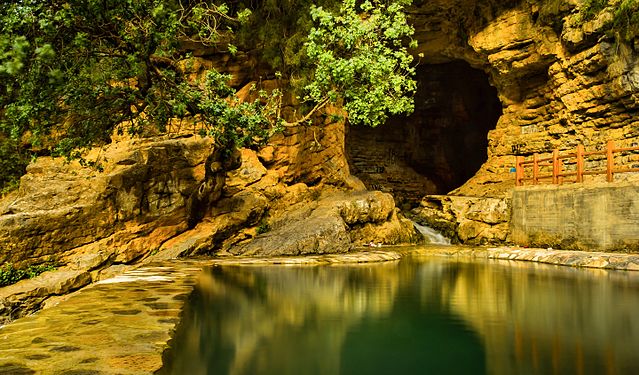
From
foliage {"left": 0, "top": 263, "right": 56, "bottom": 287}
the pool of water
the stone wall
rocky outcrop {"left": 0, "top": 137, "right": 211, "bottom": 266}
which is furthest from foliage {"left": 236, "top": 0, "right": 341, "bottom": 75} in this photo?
the pool of water

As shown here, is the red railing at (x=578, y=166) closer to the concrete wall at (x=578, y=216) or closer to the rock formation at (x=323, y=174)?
the concrete wall at (x=578, y=216)

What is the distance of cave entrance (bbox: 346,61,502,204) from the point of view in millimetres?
25547

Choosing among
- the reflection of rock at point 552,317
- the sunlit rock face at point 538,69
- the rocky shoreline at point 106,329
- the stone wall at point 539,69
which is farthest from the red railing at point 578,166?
the rocky shoreline at point 106,329

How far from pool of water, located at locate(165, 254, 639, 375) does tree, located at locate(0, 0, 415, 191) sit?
12.0ft

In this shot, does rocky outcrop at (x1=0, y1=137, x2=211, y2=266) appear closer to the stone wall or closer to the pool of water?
the pool of water

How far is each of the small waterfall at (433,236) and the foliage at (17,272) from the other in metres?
11.6

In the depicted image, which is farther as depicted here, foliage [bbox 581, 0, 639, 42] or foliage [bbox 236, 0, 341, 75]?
foliage [bbox 236, 0, 341, 75]

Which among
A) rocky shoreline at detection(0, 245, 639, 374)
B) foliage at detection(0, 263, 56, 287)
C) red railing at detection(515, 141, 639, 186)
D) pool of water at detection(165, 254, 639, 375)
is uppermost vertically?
red railing at detection(515, 141, 639, 186)

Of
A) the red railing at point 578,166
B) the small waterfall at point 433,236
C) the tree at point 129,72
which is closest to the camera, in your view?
the tree at point 129,72

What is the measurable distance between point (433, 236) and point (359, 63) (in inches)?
334

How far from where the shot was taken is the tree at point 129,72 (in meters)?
6.88

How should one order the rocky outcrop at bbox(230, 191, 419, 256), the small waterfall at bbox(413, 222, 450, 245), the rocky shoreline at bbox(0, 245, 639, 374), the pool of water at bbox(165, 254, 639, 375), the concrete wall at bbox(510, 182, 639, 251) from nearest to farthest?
the rocky shoreline at bbox(0, 245, 639, 374) → the pool of water at bbox(165, 254, 639, 375) → the concrete wall at bbox(510, 182, 639, 251) → the rocky outcrop at bbox(230, 191, 419, 256) → the small waterfall at bbox(413, 222, 450, 245)

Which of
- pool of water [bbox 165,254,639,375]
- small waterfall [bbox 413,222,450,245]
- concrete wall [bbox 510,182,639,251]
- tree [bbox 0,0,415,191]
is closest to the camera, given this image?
pool of water [bbox 165,254,639,375]

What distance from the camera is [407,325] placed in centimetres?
461
